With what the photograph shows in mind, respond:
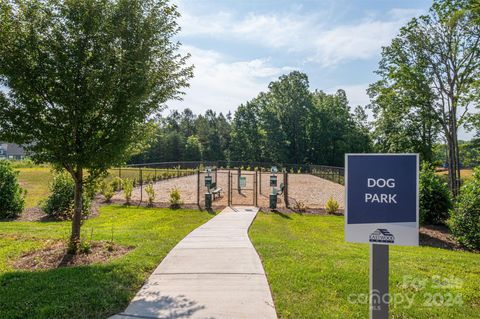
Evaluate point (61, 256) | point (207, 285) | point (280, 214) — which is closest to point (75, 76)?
point (61, 256)

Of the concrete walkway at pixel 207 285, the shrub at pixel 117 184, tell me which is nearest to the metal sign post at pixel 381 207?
the concrete walkway at pixel 207 285

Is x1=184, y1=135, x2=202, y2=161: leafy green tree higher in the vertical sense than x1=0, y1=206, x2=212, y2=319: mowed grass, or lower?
higher

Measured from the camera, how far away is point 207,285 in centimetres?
457

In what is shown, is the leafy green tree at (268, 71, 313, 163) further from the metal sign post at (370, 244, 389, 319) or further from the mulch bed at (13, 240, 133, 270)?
the metal sign post at (370, 244, 389, 319)

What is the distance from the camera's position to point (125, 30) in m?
5.70

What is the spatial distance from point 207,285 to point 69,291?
1.86 metres

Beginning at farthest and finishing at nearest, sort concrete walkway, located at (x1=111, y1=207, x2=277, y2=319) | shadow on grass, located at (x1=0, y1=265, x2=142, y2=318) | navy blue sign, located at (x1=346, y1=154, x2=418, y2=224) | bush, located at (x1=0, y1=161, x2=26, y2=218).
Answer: bush, located at (x1=0, y1=161, x2=26, y2=218)
concrete walkway, located at (x1=111, y1=207, x2=277, y2=319)
shadow on grass, located at (x1=0, y1=265, x2=142, y2=318)
navy blue sign, located at (x1=346, y1=154, x2=418, y2=224)

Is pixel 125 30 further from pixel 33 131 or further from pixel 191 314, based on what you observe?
pixel 191 314

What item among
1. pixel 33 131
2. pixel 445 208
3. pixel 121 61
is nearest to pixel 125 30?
pixel 121 61

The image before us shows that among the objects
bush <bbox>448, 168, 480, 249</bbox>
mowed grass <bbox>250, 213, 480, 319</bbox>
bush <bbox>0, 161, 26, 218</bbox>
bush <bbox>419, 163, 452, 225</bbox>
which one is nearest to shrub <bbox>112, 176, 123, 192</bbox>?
bush <bbox>0, 161, 26, 218</bbox>

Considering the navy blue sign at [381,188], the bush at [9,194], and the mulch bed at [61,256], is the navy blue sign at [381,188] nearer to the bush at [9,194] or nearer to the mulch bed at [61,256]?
the mulch bed at [61,256]

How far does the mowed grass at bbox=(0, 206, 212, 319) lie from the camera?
371cm

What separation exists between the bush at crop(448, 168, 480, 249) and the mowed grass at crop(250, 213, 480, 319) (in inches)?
103

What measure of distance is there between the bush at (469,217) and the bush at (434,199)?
1.76 m
